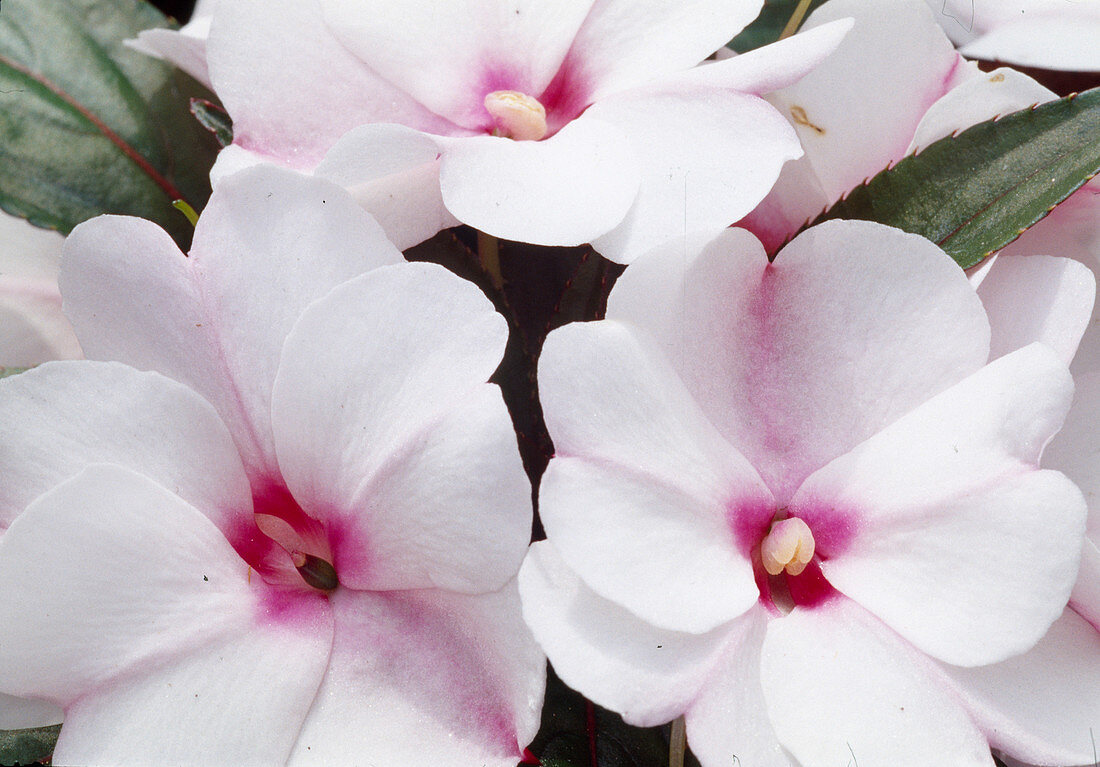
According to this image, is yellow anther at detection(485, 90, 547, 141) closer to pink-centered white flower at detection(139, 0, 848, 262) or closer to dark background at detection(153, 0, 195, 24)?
pink-centered white flower at detection(139, 0, 848, 262)

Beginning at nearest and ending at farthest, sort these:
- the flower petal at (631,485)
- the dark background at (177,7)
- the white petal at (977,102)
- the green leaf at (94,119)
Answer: the flower petal at (631,485)
the white petal at (977,102)
the green leaf at (94,119)
the dark background at (177,7)

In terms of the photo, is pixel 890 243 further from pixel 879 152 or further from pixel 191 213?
pixel 191 213

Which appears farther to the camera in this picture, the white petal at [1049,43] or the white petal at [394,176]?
the white petal at [1049,43]

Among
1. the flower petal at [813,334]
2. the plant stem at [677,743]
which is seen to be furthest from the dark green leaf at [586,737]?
the flower petal at [813,334]

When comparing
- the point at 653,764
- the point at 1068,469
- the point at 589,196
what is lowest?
the point at 653,764

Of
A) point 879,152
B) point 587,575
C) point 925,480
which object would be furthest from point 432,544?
point 879,152

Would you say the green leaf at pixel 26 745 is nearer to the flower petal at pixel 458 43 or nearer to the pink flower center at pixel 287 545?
the pink flower center at pixel 287 545

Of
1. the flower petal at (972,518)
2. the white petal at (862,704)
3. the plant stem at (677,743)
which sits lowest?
the plant stem at (677,743)
